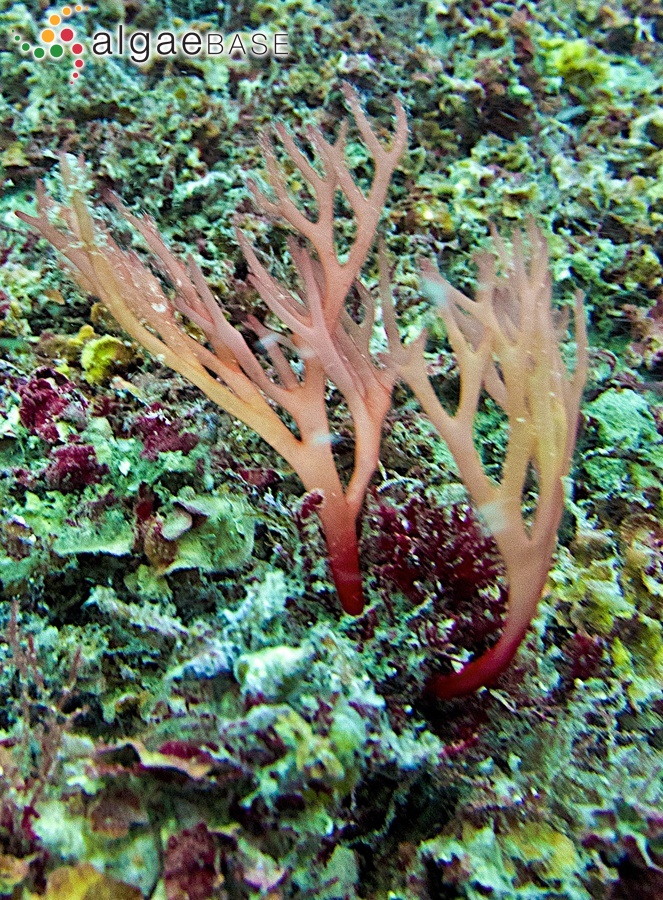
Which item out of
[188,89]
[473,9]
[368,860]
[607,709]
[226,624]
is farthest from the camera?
[473,9]

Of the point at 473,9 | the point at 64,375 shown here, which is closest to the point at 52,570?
the point at 64,375

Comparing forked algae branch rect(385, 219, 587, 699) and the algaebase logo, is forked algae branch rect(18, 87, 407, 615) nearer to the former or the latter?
forked algae branch rect(385, 219, 587, 699)

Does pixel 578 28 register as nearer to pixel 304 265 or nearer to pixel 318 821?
pixel 304 265

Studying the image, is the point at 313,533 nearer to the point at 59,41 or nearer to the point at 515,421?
the point at 515,421

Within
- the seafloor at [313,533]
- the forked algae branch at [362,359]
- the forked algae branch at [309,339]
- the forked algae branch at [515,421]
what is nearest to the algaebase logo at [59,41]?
the seafloor at [313,533]

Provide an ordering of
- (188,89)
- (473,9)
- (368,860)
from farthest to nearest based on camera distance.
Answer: (473,9)
(188,89)
(368,860)

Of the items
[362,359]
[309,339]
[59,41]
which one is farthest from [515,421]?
[59,41]

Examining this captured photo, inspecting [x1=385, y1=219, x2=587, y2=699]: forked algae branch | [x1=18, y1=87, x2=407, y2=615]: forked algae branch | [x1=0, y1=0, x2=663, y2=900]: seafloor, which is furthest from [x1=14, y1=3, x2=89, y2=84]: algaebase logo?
[x1=385, y1=219, x2=587, y2=699]: forked algae branch

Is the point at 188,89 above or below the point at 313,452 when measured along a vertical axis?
→ above
